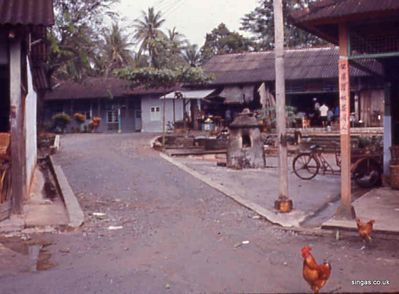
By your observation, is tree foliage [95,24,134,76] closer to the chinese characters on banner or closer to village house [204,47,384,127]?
village house [204,47,384,127]

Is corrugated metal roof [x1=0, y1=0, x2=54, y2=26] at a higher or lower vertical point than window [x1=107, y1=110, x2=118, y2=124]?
higher

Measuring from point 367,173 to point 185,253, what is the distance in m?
7.50

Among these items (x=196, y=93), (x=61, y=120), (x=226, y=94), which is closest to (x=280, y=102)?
(x=196, y=93)

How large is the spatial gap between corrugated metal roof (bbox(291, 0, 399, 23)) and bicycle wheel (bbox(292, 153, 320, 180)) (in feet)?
22.0

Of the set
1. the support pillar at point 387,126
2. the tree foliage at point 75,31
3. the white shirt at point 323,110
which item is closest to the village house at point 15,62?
the support pillar at point 387,126

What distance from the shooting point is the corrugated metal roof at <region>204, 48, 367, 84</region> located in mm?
32656

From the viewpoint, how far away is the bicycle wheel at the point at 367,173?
13161 mm

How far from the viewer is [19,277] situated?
20.6ft

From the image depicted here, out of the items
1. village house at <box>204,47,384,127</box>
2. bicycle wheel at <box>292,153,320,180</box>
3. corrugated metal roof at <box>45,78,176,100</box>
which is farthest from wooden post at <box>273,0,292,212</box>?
corrugated metal roof at <box>45,78,176,100</box>

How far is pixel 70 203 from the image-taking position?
10945 millimetres

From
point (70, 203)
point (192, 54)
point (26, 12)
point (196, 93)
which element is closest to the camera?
point (26, 12)

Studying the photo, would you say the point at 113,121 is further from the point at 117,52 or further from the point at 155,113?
the point at 117,52

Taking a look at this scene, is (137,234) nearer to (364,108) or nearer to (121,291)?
(121,291)

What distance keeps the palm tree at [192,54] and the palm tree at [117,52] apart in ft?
18.8
